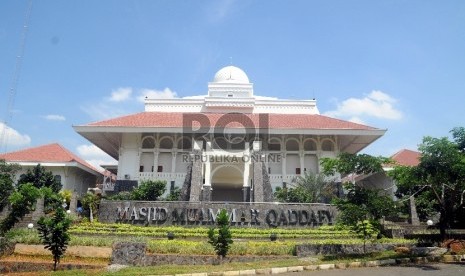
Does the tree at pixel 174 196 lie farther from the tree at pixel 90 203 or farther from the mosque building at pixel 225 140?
the tree at pixel 90 203

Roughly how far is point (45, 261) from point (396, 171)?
39.7 ft

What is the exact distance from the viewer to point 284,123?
28891mm

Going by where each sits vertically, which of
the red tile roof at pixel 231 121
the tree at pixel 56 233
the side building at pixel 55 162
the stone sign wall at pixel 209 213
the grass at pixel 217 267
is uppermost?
the red tile roof at pixel 231 121

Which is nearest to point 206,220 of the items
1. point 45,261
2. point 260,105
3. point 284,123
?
point 45,261

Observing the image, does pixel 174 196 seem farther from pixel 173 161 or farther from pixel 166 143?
pixel 166 143

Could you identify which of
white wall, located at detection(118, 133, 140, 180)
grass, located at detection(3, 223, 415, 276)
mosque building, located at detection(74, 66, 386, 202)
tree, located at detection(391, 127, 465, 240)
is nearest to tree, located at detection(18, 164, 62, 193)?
mosque building, located at detection(74, 66, 386, 202)

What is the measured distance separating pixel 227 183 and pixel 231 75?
12011 millimetres

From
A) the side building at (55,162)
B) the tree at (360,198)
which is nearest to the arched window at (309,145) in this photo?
the tree at (360,198)

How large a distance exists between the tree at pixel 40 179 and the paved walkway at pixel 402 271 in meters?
21.6

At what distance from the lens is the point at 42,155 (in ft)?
101

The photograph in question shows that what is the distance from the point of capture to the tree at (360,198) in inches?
501

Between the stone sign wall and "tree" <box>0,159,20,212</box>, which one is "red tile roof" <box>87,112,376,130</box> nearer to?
"tree" <box>0,159,20,212</box>

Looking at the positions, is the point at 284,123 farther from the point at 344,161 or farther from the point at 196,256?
the point at 196,256

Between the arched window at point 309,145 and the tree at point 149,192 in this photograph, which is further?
the arched window at point 309,145
